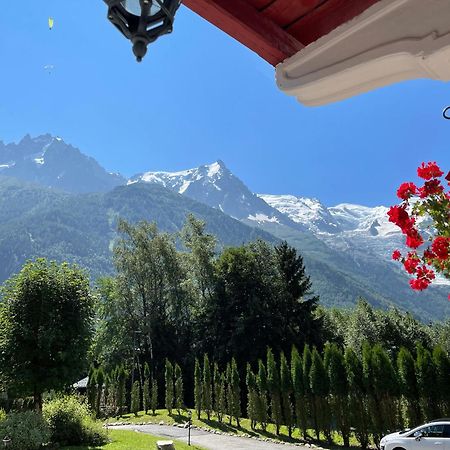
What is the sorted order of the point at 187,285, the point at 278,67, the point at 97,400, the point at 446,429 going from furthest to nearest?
the point at 187,285, the point at 97,400, the point at 446,429, the point at 278,67

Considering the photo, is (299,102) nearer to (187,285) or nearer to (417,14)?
(417,14)

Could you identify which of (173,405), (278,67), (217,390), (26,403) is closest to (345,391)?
(217,390)

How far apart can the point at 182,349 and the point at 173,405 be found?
549 cm

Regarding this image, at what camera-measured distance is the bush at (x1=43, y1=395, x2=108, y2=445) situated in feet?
41.1

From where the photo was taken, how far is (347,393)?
55.7 ft

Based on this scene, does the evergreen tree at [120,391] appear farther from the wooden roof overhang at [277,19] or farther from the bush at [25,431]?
the wooden roof overhang at [277,19]

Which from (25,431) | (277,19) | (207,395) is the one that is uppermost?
(277,19)

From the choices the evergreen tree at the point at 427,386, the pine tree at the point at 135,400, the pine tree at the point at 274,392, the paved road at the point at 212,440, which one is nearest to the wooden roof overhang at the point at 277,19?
the evergreen tree at the point at 427,386

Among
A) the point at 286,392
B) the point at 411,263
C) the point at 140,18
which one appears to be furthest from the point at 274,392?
the point at 140,18

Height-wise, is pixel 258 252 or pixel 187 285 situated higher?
pixel 258 252

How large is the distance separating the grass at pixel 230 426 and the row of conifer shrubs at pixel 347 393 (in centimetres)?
27

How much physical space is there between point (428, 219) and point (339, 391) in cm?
1547

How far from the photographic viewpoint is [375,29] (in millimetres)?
1833

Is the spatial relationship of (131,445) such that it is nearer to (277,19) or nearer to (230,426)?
(230,426)
